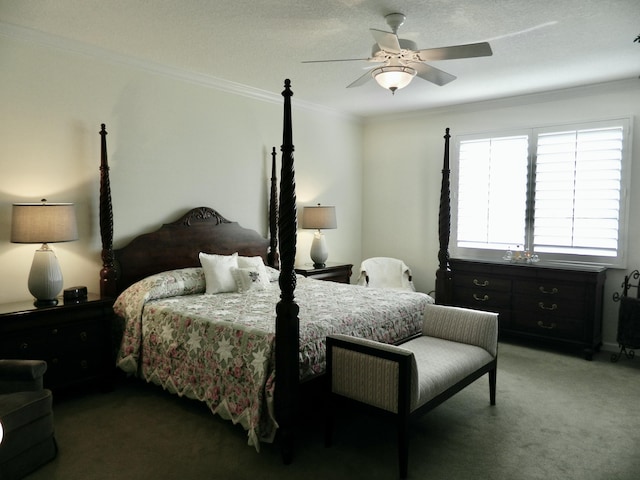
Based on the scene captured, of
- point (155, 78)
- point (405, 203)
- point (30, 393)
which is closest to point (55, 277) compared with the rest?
point (30, 393)

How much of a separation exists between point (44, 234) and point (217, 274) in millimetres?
1372

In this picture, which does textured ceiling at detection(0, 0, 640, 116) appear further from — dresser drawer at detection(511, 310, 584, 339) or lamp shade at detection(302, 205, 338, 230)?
dresser drawer at detection(511, 310, 584, 339)

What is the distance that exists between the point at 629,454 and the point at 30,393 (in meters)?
3.47

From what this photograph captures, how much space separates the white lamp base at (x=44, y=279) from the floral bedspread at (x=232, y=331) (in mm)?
552

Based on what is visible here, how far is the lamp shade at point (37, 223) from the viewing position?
3.22 m

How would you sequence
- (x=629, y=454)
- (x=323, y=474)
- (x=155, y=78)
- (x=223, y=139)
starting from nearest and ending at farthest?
(x=323, y=474) → (x=629, y=454) → (x=155, y=78) → (x=223, y=139)

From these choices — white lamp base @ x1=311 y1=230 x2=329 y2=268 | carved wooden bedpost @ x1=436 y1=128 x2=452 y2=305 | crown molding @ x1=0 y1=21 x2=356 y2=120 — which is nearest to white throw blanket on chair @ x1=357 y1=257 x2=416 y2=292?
white lamp base @ x1=311 y1=230 x2=329 y2=268

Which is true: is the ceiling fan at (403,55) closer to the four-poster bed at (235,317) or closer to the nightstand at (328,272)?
the four-poster bed at (235,317)

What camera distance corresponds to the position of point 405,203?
246 inches

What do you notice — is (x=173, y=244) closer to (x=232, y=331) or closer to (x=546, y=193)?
(x=232, y=331)

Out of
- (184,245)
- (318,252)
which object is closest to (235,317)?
(184,245)

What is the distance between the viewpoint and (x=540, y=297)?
4.80 m

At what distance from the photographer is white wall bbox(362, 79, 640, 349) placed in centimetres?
469

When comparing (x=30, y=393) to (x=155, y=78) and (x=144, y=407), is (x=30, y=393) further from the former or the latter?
(x=155, y=78)
